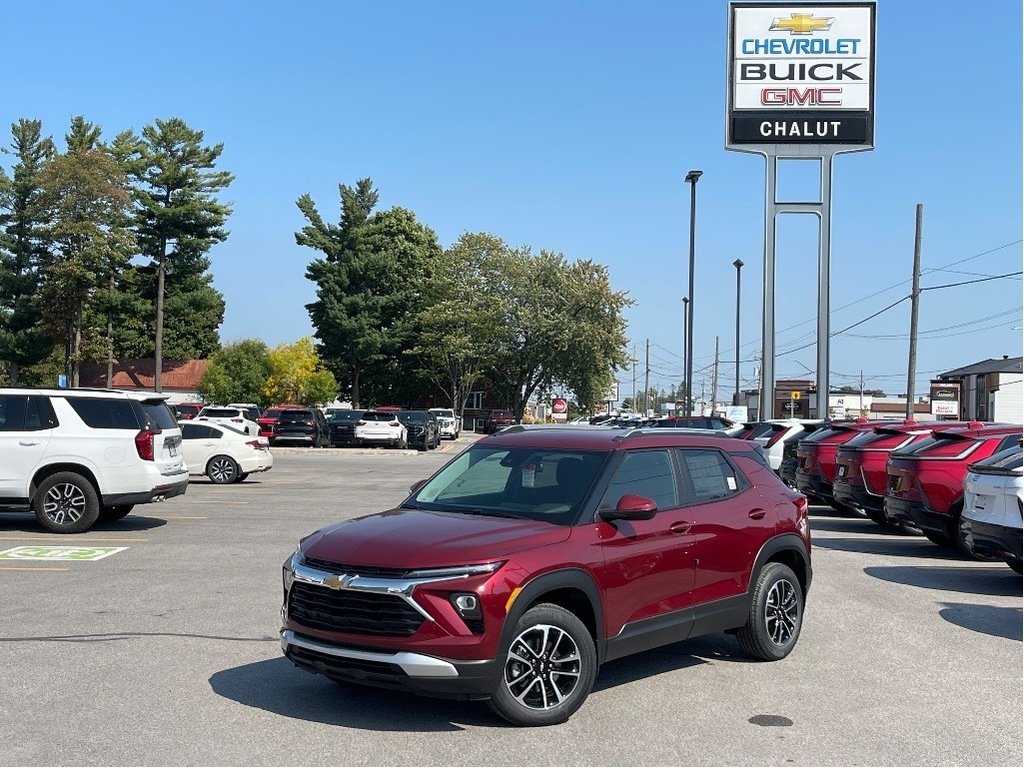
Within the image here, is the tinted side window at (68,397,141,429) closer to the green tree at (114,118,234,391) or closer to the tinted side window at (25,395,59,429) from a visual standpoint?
the tinted side window at (25,395,59,429)

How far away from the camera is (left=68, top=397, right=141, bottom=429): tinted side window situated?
15531 mm

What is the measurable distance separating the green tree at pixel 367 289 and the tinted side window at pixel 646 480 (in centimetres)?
7217

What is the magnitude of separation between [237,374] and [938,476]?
232 ft

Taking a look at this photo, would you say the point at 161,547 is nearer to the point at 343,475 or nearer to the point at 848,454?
the point at 848,454

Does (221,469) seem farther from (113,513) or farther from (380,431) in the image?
(380,431)

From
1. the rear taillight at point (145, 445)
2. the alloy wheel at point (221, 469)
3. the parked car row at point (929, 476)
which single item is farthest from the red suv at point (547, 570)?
the alloy wheel at point (221, 469)

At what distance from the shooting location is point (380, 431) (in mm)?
48688

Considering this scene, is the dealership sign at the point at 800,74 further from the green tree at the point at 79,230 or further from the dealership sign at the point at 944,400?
the green tree at the point at 79,230

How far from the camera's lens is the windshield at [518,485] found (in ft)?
23.4

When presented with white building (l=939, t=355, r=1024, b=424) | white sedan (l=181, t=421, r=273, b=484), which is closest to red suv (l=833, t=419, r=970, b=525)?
white sedan (l=181, t=421, r=273, b=484)

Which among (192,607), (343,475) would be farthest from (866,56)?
(192,607)

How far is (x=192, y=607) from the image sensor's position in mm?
10047

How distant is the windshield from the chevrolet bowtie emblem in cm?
118

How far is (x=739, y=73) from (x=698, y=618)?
3013cm
